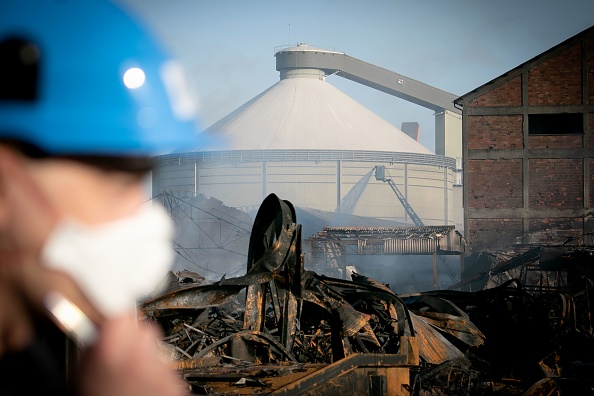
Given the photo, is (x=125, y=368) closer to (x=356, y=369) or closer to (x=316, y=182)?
(x=356, y=369)

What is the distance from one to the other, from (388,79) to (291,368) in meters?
64.2

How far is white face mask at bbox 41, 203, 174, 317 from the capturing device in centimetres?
83

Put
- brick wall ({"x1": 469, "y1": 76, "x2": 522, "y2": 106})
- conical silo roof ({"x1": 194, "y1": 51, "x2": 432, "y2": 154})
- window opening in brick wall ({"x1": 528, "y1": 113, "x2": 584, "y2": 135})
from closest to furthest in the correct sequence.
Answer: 1. brick wall ({"x1": 469, "y1": 76, "x2": 522, "y2": 106})
2. window opening in brick wall ({"x1": 528, "y1": 113, "x2": 584, "y2": 135})
3. conical silo roof ({"x1": 194, "y1": 51, "x2": 432, "y2": 154})

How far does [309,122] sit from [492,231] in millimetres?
31545

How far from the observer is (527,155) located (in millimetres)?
35062

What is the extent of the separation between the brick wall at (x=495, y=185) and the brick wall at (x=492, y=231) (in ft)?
1.93

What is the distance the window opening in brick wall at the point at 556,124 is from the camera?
35.6 meters

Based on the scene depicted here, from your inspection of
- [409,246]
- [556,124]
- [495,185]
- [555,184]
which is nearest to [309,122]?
[409,246]

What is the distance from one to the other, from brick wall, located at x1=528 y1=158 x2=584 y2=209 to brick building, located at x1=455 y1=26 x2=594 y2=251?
0.04 m

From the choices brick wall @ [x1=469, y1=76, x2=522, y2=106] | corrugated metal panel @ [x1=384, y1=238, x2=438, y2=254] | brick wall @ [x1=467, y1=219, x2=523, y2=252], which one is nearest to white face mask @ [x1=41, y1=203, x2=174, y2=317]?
brick wall @ [x1=467, y1=219, x2=523, y2=252]

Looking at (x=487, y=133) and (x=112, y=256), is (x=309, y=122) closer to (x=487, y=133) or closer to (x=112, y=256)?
(x=487, y=133)

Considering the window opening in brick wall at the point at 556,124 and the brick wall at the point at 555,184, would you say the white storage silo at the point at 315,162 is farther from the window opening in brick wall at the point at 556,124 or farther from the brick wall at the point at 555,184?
the brick wall at the point at 555,184

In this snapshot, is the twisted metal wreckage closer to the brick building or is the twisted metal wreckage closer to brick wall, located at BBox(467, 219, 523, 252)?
brick wall, located at BBox(467, 219, 523, 252)

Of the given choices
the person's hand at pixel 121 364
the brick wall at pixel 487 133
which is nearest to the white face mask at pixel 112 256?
the person's hand at pixel 121 364
